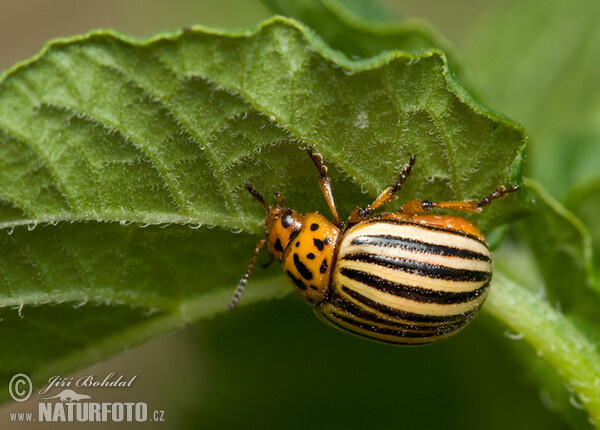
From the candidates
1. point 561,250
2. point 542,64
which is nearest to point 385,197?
point 561,250

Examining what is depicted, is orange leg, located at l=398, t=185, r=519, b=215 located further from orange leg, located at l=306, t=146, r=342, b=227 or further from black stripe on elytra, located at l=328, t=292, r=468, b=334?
black stripe on elytra, located at l=328, t=292, r=468, b=334

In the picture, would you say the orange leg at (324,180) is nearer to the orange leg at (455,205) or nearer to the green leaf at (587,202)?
the orange leg at (455,205)

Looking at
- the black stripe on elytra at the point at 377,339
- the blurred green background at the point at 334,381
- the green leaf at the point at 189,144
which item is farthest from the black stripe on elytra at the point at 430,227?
the blurred green background at the point at 334,381

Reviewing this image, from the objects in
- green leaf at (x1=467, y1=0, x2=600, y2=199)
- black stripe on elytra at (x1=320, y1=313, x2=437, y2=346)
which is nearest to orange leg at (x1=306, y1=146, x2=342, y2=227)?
black stripe on elytra at (x1=320, y1=313, x2=437, y2=346)

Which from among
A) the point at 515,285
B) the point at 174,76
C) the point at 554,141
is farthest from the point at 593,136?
the point at 174,76

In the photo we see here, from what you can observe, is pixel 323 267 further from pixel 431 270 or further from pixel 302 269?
pixel 431 270

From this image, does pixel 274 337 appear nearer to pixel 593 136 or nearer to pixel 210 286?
pixel 210 286
